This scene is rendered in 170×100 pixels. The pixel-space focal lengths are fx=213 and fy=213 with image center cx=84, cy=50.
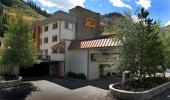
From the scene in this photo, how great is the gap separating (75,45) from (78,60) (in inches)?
96.5

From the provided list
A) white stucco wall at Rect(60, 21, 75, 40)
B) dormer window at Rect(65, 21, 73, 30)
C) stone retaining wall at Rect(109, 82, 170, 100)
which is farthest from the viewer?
dormer window at Rect(65, 21, 73, 30)

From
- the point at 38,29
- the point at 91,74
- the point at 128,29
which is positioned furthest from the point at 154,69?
the point at 38,29

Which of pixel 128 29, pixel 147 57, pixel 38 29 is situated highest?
pixel 38 29

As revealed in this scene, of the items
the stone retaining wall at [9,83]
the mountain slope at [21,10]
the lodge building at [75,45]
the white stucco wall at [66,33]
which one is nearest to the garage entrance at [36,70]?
the lodge building at [75,45]

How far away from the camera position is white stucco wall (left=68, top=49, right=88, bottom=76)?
107 feet

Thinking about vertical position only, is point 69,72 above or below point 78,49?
below

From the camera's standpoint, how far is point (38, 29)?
4325 cm

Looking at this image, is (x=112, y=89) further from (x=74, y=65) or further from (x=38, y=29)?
(x=38, y=29)

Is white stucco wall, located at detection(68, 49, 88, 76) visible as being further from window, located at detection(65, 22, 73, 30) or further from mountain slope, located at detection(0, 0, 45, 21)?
mountain slope, located at detection(0, 0, 45, 21)

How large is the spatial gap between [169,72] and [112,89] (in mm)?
23576

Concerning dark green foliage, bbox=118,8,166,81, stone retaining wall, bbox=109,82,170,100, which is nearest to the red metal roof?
dark green foliage, bbox=118,8,166,81

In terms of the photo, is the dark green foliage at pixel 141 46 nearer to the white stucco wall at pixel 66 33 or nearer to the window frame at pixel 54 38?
the white stucco wall at pixel 66 33

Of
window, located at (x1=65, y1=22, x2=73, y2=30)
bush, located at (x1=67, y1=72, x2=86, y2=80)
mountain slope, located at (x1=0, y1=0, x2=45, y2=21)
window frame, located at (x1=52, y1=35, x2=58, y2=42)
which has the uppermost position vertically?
mountain slope, located at (x1=0, y1=0, x2=45, y2=21)

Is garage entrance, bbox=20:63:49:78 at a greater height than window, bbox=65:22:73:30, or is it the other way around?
window, bbox=65:22:73:30
